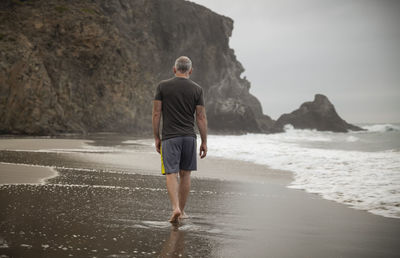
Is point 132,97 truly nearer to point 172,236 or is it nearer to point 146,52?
point 146,52

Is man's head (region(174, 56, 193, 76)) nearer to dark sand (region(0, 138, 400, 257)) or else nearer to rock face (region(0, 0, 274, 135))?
dark sand (region(0, 138, 400, 257))

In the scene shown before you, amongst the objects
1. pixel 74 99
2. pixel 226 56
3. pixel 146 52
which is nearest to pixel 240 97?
pixel 226 56

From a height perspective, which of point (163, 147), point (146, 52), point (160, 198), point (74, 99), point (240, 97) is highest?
point (146, 52)

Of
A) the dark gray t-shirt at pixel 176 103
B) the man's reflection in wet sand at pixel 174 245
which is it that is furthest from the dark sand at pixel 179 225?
the dark gray t-shirt at pixel 176 103

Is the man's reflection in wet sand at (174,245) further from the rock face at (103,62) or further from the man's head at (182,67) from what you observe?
the rock face at (103,62)

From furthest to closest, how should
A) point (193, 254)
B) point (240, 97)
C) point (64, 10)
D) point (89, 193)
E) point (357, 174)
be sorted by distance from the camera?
point (240, 97), point (64, 10), point (357, 174), point (89, 193), point (193, 254)

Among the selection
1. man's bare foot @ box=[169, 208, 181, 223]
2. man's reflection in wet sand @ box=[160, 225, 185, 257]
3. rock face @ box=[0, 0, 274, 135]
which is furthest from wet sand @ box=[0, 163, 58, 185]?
rock face @ box=[0, 0, 274, 135]

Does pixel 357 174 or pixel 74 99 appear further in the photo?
pixel 74 99

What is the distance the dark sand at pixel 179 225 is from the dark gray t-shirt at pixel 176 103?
920 mm

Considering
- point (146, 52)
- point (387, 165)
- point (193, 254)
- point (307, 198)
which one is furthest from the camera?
point (146, 52)

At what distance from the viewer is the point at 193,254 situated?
2598 millimetres

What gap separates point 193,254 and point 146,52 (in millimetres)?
51978

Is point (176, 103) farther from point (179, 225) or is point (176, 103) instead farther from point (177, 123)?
point (179, 225)

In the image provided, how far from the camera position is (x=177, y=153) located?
3.82 metres
